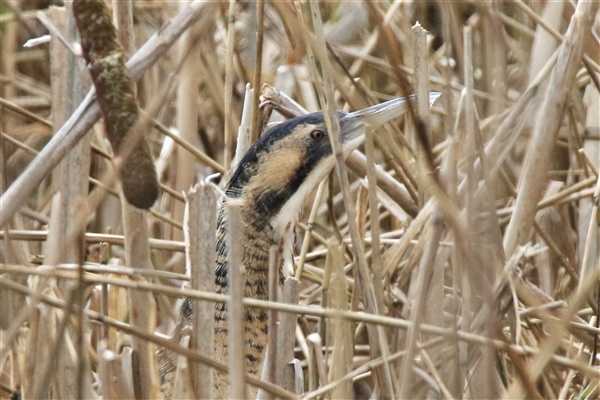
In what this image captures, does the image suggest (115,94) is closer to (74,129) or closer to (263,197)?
(74,129)

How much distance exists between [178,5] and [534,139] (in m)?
2.29

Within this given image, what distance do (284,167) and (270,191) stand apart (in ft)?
0.24

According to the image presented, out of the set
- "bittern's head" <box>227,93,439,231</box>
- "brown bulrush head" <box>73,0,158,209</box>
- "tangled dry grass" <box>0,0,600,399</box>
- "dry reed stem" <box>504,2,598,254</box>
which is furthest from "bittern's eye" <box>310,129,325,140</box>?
"brown bulrush head" <box>73,0,158,209</box>

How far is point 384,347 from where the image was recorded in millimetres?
1804

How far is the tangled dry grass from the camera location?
1.54 meters

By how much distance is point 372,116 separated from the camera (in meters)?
2.40

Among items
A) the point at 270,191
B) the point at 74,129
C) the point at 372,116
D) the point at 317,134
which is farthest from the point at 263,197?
the point at 74,129

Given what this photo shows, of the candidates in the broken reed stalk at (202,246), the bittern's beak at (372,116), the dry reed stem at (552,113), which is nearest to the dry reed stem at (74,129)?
the broken reed stalk at (202,246)

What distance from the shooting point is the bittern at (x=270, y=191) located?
239cm

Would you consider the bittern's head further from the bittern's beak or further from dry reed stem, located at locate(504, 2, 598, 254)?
dry reed stem, located at locate(504, 2, 598, 254)

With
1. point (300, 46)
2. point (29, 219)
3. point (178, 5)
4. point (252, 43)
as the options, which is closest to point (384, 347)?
point (300, 46)

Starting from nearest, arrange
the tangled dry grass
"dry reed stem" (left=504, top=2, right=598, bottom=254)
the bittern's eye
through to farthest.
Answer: the tangled dry grass → "dry reed stem" (left=504, top=2, right=598, bottom=254) → the bittern's eye

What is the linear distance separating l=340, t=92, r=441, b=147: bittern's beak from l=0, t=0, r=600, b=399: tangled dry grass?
7cm

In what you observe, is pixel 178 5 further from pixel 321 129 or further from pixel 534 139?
pixel 534 139
